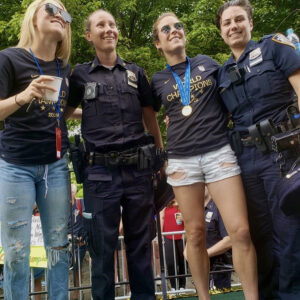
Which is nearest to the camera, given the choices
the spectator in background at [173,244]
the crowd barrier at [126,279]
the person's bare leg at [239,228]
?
the person's bare leg at [239,228]

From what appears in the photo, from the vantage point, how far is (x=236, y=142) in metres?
2.87

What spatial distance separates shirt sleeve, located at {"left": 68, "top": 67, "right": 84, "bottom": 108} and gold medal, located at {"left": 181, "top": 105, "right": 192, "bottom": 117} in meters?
0.90

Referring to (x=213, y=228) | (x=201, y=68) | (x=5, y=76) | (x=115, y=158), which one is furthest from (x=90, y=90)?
(x=213, y=228)

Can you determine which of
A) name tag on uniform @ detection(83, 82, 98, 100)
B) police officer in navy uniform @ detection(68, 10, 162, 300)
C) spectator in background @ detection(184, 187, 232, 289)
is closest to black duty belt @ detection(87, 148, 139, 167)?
police officer in navy uniform @ detection(68, 10, 162, 300)

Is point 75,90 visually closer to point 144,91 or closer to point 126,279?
point 144,91

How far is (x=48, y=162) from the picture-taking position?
271 cm

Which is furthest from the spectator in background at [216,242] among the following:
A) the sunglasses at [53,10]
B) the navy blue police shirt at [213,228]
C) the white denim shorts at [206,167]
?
the sunglasses at [53,10]

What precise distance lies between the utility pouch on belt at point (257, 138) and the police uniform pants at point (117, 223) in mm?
928

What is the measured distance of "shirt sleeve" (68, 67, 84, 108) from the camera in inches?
125

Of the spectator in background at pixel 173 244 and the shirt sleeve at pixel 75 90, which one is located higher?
the shirt sleeve at pixel 75 90

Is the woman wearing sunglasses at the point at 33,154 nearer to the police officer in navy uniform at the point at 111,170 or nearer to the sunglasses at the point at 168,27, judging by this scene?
the police officer in navy uniform at the point at 111,170

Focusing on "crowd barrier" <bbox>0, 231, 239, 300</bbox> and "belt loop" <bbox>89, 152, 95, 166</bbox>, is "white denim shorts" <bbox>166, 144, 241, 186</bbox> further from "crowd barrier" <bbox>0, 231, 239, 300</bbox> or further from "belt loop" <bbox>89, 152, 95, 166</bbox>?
"crowd barrier" <bbox>0, 231, 239, 300</bbox>

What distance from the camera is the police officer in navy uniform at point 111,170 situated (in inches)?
117

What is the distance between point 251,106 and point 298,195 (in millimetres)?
764
